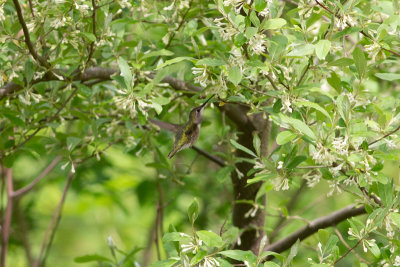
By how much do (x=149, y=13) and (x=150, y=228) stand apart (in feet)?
7.04

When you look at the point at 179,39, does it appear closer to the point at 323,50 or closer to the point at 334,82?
the point at 334,82

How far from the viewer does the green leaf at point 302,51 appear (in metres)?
1.26

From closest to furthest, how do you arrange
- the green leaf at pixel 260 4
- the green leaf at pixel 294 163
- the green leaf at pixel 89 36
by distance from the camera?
1. the green leaf at pixel 260 4
2. the green leaf at pixel 294 163
3. the green leaf at pixel 89 36

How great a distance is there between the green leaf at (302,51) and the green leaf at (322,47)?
0.05ft

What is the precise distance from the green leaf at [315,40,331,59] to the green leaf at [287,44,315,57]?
2cm

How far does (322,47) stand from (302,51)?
0.04 metres

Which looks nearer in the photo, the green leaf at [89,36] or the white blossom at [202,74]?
the white blossom at [202,74]

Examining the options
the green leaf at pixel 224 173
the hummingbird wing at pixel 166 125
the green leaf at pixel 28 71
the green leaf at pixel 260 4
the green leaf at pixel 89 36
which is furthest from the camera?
the green leaf at pixel 224 173

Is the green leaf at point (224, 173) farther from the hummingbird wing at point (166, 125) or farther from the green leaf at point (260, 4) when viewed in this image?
the green leaf at point (260, 4)

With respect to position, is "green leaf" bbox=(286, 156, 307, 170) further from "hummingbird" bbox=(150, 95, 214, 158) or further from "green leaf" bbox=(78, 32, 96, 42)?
"green leaf" bbox=(78, 32, 96, 42)

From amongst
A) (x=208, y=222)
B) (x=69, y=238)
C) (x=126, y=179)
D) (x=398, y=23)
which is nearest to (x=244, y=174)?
(x=398, y=23)

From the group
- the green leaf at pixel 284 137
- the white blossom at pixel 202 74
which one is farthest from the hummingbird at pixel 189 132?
the green leaf at pixel 284 137

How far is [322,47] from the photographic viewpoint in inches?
49.1

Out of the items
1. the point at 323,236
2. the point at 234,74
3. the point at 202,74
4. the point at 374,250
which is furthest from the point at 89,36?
the point at 374,250
